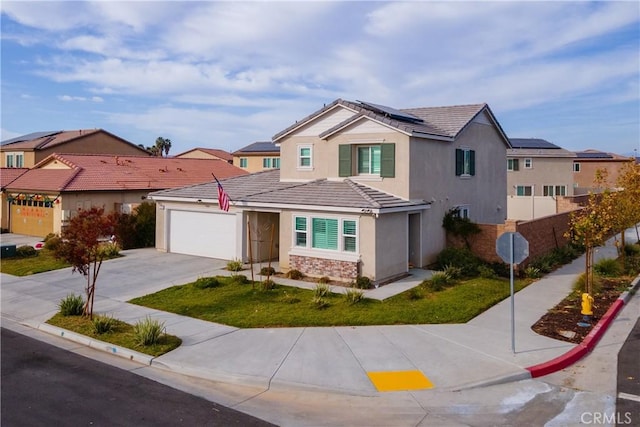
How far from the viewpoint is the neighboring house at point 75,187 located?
28531 millimetres

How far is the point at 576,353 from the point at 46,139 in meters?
45.8

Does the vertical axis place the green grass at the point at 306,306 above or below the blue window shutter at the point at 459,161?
below

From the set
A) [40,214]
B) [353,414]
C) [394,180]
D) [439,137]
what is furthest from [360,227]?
[40,214]

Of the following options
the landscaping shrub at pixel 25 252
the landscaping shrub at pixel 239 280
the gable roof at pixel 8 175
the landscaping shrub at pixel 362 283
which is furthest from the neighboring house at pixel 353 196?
the gable roof at pixel 8 175

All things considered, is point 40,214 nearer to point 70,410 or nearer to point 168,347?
point 168,347

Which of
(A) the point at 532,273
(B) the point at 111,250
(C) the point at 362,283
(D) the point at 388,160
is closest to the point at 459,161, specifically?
(D) the point at 388,160

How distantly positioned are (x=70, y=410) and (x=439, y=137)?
16.8 m

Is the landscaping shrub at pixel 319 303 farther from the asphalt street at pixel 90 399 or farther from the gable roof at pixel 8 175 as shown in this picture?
the gable roof at pixel 8 175

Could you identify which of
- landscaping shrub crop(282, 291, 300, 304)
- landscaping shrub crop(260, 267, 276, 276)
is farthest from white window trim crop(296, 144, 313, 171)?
landscaping shrub crop(282, 291, 300, 304)

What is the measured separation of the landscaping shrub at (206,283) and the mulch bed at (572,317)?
973 cm

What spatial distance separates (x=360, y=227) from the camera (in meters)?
17.1

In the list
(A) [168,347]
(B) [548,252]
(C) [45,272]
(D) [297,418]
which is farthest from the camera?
(B) [548,252]

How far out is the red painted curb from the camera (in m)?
9.65

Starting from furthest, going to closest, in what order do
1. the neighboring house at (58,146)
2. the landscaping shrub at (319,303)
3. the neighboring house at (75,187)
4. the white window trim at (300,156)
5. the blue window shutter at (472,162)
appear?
1. the neighboring house at (58,146)
2. the neighboring house at (75,187)
3. the blue window shutter at (472,162)
4. the white window trim at (300,156)
5. the landscaping shrub at (319,303)
